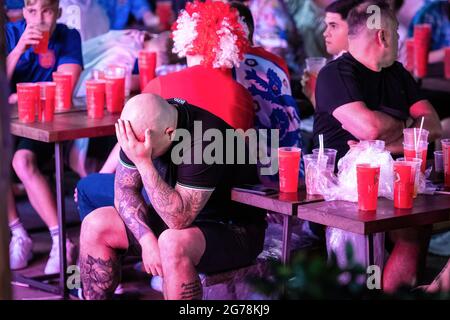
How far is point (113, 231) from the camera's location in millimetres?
3910

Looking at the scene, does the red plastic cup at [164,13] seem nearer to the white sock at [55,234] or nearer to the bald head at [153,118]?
the white sock at [55,234]

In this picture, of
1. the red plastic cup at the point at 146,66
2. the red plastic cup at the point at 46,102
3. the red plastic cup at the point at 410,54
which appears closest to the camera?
the red plastic cup at the point at 46,102

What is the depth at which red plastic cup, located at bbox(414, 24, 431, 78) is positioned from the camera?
21.5ft

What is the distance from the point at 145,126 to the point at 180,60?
225 centimetres

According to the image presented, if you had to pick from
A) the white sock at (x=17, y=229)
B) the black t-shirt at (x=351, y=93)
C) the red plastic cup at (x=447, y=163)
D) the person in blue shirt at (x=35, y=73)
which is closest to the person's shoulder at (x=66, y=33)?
the person in blue shirt at (x=35, y=73)

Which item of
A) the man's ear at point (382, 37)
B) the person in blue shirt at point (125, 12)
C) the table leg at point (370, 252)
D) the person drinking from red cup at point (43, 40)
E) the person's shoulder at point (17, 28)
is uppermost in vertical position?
the person in blue shirt at point (125, 12)

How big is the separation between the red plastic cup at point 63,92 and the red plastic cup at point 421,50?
262cm

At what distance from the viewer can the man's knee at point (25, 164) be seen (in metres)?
5.18

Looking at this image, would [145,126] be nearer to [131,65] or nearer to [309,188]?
[309,188]

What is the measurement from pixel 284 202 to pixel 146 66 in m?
2.22

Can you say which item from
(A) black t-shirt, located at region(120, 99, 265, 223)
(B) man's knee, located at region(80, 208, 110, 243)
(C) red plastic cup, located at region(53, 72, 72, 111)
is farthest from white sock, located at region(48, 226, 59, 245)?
(A) black t-shirt, located at region(120, 99, 265, 223)

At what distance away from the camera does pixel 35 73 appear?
543cm

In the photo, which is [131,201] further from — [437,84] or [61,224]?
[437,84]
